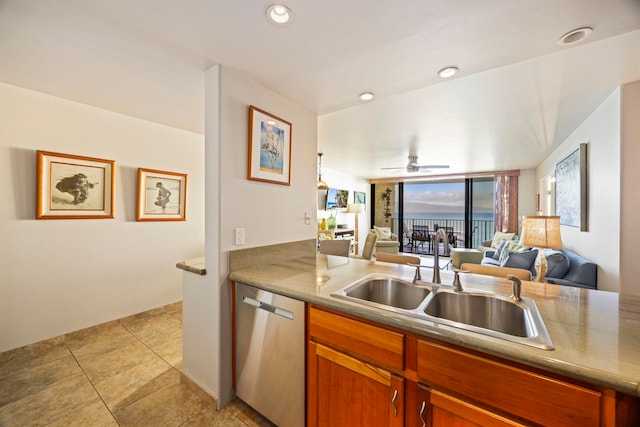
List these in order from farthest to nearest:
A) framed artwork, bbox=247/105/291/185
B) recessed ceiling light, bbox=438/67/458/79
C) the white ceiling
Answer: framed artwork, bbox=247/105/291/185 → recessed ceiling light, bbox=438/67/458/79 → the white ceiling

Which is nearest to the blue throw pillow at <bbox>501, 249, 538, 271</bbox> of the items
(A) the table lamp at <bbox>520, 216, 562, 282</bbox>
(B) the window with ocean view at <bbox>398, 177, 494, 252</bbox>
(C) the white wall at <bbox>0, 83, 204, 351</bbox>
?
(A) the table lamp at <bbox>520, 216, 562, 282</bbox>

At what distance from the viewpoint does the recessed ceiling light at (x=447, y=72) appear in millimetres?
1694

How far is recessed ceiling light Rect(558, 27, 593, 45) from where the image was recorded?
4.33ft

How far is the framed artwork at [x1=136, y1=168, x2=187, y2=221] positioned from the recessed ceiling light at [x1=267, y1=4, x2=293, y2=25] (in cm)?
248

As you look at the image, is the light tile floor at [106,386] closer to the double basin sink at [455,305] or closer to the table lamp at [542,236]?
the double basin sink at [455,305]

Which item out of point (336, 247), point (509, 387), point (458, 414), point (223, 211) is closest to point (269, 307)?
point (223, 211)

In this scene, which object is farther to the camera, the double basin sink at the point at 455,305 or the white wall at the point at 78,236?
the white wall at the point at 78,236

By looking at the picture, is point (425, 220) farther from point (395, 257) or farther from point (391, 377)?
point (391, 377)

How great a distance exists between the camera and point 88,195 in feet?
8.27

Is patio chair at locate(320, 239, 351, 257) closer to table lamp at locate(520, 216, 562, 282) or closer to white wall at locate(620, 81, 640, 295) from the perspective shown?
table lamp at locate(520, 216, 562, 282)

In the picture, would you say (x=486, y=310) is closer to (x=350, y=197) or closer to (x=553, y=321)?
(x=553, y=321)

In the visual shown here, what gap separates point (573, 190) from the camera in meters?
3.06

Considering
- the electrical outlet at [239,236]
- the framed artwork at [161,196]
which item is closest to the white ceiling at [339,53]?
the framed artwork at [161,196]

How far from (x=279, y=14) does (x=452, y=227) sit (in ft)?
30.2
